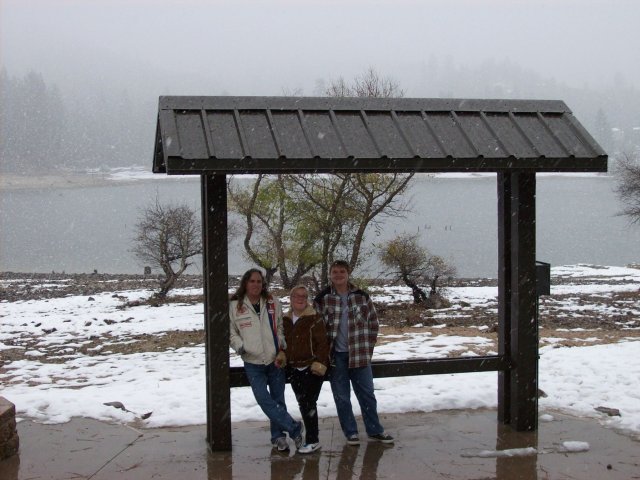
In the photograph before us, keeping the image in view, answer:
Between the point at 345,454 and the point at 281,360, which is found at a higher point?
the point at 281,360

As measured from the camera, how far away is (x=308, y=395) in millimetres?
5559

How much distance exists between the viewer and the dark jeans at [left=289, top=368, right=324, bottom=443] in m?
5.56

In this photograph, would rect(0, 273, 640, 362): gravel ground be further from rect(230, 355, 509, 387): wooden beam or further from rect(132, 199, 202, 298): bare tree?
rect(230, 355, 509, 387): wooden beam

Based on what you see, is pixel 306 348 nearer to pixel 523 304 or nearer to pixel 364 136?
pixel 364 136

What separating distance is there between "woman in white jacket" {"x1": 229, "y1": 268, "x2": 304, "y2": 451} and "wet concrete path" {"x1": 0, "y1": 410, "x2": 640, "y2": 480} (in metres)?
0.33

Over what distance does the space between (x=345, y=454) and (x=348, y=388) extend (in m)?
0.52

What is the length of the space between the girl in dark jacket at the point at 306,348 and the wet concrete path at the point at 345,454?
17.1 inches

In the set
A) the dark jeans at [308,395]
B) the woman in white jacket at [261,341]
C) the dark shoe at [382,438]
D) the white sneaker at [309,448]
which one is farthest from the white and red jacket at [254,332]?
the dark shoe at [382,438]

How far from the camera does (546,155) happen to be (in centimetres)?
535

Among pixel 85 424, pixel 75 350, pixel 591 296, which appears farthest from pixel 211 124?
pixel 591 296

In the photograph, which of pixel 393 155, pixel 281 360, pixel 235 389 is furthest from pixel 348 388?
pixel 235 389

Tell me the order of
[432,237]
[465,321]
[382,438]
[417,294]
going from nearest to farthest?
1. [382,438]
2. [465,321]
3. [417,294]
4. [432,237]

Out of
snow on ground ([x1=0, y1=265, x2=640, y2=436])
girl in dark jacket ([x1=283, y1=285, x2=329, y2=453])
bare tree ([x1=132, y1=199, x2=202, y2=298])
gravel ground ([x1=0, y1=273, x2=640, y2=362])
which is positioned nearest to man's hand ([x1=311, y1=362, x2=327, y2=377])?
girl in dark jacket ([x1=283, y1=285, x2=329, y2=453])

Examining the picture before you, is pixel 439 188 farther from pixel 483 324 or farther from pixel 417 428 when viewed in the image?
pixel 417 428
